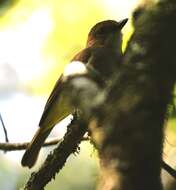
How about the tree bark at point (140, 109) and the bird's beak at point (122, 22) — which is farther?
the bird's beak at point (122, 22)

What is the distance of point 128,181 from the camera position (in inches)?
29.8

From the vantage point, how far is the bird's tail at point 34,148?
112 inches

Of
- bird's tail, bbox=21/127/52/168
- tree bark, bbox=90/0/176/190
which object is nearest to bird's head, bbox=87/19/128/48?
bird's tail, bbox=21/127/52/168

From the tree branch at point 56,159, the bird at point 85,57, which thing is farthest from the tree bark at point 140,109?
the bird at point 85,57

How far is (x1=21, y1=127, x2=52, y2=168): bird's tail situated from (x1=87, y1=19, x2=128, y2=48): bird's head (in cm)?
62

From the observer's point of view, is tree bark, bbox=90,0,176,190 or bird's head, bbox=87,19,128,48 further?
bird's head, bbox=87,19,128,48

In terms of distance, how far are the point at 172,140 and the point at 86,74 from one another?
1.34 m

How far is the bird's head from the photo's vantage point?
10.6 feet

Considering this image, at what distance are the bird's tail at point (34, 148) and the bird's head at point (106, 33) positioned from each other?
62 centimetres

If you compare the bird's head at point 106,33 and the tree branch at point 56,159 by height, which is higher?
the tree branch at point 56,159

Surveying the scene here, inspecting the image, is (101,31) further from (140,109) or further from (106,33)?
(140,109)

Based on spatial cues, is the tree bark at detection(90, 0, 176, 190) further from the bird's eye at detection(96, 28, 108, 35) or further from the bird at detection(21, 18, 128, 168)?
the bird's eye at detection(96, 28, 108, 35)

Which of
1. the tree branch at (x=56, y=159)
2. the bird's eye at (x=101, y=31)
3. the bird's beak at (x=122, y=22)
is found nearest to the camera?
the tree branch at (x=56, y=159)

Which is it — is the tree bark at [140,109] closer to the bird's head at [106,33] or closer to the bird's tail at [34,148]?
the bird's tail at [34,148]
